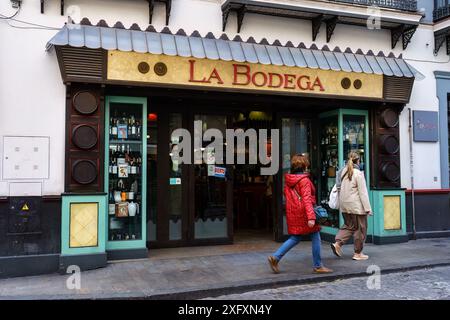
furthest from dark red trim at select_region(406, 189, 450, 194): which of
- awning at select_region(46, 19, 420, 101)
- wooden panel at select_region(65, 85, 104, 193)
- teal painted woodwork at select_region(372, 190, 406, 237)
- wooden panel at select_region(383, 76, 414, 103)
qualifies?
wooden panel at select_region(65, 85, 104, 193)

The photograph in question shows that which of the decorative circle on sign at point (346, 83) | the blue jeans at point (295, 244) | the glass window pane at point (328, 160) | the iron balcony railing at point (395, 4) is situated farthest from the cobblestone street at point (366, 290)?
the iron balcony railing at point (395, 4)

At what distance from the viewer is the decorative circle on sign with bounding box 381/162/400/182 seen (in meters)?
9.45

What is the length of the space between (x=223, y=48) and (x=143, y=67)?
1.49 metres

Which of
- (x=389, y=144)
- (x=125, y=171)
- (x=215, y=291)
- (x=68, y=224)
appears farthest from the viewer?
(x=389, y=144)

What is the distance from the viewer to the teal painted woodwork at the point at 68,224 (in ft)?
23.6

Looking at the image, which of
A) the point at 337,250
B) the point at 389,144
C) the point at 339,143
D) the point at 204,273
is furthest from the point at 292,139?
the point at 204,273

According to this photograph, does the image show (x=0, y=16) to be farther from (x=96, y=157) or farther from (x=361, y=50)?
(x=361, y=50)

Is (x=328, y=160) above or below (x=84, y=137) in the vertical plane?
below

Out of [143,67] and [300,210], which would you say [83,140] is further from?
[300,210]

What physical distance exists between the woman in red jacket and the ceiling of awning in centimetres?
233

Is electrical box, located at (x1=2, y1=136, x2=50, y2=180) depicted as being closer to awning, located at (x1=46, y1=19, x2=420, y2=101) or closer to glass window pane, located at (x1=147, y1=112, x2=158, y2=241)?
awning, located at (x1=46, y1=19, x2=420, y2=101)

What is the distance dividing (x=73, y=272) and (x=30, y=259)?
0.72 meters

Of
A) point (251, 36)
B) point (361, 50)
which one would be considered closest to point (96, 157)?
point (251, 36)

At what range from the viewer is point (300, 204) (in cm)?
676
